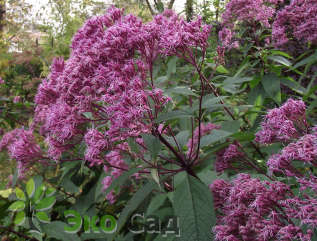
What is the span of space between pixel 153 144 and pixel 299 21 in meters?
1.38

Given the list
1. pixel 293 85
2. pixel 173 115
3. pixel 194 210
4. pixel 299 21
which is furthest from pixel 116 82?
pixel 299 21

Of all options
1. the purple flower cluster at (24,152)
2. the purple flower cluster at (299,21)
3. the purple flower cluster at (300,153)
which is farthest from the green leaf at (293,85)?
the purple flower cluster at (24,152)

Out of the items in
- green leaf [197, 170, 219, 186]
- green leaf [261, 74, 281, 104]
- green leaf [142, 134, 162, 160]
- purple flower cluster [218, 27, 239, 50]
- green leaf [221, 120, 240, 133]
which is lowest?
green leaf [197, 170, 219, 186]

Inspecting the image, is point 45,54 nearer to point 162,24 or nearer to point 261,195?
point 162,24

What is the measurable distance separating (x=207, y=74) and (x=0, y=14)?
42.0 ft

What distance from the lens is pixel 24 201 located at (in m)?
1.61

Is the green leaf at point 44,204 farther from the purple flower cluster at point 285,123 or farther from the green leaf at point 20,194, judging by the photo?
the purple flower cluster at point 285,123

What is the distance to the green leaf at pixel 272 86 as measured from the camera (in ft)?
5.31

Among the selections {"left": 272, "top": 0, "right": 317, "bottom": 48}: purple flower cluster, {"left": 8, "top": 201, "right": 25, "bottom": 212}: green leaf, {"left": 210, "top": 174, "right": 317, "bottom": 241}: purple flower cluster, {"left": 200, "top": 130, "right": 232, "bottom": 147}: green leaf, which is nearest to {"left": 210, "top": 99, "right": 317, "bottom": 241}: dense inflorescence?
{"left": 210, "top": 174, "right": 317, "bottom": 241}: purple flower cluster

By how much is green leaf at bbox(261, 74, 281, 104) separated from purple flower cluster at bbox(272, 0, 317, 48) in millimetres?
268

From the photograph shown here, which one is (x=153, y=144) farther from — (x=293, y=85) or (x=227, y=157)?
(x=293, y=85)

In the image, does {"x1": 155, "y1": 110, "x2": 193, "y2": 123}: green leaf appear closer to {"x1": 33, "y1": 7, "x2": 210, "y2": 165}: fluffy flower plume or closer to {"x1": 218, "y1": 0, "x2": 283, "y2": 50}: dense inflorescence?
{"x1": 33, "y1": 7, "x2": 210, "y2": 165}: fluffy flower plume

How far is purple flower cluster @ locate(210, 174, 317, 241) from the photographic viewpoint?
74 cm

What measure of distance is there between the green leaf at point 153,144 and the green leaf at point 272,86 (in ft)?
2.83
